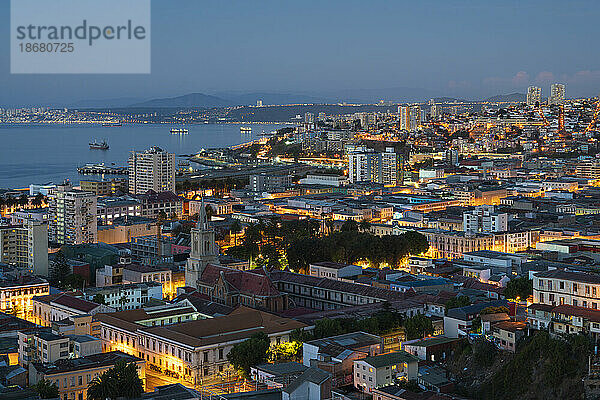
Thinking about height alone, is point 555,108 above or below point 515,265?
above

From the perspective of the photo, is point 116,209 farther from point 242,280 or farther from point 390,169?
point 390,169

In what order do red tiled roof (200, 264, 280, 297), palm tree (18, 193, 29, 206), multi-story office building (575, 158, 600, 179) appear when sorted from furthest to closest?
multi-story office building (575, 158, 600, 179)
palm tree (18, 193, 29, 206)
red tiled roof (200, 264, 280, 297)

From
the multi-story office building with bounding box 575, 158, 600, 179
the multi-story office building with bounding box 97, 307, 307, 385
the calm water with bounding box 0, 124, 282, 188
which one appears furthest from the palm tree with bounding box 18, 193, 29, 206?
the multi-story office building with bounding box 575, 158, 600, 179

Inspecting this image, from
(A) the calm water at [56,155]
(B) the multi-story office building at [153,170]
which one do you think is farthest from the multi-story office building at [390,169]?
(A) the calm water at [56,155]

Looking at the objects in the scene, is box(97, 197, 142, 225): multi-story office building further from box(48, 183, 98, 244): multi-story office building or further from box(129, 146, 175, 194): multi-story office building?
box(129, 146, 175, 194): multi-story office building

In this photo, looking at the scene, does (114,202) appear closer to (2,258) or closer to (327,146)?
(2,258)

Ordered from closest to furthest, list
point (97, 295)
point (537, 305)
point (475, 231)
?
point (537, 305), point (97, 295), point (475, 231)

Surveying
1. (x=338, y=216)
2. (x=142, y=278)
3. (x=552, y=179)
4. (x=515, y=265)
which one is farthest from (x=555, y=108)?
(x=142, y=278)
